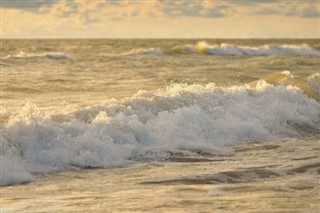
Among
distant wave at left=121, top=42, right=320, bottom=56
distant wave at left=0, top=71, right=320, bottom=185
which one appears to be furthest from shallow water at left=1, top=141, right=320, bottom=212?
distant wave at left=121, top=42, right=320, bottom=56

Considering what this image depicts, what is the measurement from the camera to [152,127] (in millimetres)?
13930

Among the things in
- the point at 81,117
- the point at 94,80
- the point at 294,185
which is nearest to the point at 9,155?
the point at 81,117

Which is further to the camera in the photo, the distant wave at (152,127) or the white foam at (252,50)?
the white foam at (252,50)

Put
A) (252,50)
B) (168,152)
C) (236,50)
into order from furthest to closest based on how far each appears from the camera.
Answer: (236,50)
(252,50)
(168,152)

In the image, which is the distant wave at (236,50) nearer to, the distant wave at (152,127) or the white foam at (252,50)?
the white foam at (252,50)

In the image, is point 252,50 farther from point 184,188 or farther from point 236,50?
point 184,188

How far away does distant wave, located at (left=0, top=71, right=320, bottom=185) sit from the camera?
11406 mm

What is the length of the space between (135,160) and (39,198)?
3.17 meters

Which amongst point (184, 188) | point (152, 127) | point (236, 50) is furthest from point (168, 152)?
point (236, 50)

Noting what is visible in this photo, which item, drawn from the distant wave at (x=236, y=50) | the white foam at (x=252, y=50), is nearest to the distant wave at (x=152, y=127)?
the distant wave at (x=236, y=50)

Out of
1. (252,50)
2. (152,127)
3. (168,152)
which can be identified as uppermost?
(152,127)

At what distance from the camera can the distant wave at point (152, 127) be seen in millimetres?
11406

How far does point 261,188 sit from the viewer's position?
31.2 feet

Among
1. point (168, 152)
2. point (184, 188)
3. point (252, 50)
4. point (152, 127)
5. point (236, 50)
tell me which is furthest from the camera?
point (236, 50)
